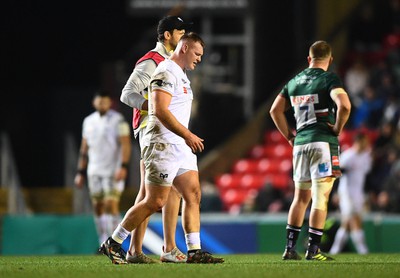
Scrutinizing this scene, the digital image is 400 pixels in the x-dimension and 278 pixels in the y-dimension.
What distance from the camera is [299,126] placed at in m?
11.7

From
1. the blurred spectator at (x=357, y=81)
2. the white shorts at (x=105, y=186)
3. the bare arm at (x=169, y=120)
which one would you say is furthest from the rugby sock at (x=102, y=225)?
the blurred spectator at (x=357, y=81)

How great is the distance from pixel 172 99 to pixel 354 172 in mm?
8663

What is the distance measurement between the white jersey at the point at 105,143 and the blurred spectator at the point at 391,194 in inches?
202

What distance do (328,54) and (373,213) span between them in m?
7.83

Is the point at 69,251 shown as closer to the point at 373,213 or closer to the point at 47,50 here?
the point at 373,213

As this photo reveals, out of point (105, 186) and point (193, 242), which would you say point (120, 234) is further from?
point (105, 186)

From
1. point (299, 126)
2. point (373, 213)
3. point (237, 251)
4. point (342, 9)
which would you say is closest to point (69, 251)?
point (237, 251)

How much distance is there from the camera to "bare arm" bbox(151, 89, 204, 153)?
33.2 ft

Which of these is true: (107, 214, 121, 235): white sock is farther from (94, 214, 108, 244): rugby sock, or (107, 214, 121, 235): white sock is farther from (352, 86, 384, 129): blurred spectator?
(352, 86, 384, 129): blurred spectator

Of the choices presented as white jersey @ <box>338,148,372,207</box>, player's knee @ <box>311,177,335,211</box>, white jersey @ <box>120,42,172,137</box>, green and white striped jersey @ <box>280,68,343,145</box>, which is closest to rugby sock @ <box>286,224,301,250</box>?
player's knee @ <box>311,177,335,211</box>

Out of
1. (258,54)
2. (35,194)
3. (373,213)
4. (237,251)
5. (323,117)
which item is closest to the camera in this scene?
(323,117)

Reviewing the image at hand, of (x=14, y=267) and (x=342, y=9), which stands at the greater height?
(x=342, y=9)

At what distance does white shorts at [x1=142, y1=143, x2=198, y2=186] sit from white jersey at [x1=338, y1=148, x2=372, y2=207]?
8396mm

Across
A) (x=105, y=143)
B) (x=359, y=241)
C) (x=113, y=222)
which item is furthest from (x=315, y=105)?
(x=359, y=241)
